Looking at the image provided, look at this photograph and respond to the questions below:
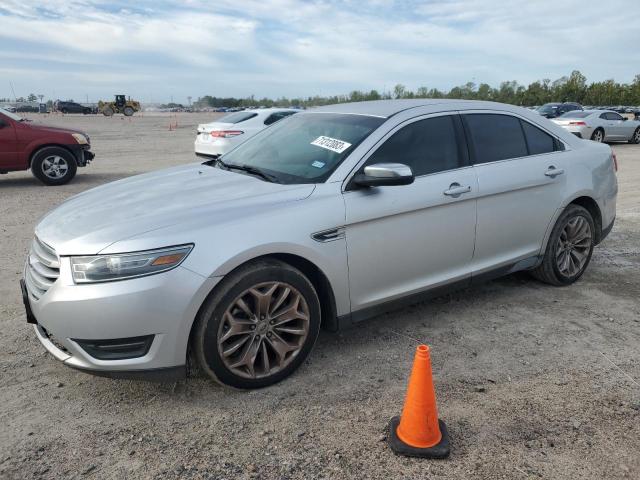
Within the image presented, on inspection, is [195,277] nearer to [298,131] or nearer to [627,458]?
[298,131]

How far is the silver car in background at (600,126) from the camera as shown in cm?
1920

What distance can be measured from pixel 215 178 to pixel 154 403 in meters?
1.56

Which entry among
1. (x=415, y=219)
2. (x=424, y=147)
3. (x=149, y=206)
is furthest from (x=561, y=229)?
(x=149, y=206)

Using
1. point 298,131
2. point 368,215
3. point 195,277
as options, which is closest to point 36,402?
point 195,277

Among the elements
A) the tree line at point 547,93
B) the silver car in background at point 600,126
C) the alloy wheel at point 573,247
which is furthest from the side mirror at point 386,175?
the tree line at point 547,93

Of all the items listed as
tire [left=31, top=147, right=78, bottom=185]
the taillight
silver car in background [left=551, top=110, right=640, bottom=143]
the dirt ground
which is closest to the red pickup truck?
tire [left=31, top=147, right=78, bottom=185]

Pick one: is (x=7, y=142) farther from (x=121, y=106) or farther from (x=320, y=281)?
(x=121, y=106)

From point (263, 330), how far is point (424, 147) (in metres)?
1.79

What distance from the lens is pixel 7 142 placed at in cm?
956

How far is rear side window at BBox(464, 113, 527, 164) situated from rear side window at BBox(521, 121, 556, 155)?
7cm

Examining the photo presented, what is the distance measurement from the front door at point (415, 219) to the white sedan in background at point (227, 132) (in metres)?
8.27

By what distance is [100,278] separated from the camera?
2699 millimetres

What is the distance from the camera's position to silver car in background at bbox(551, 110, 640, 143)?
19203 mm

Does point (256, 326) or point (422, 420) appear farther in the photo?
point (256, 326)
